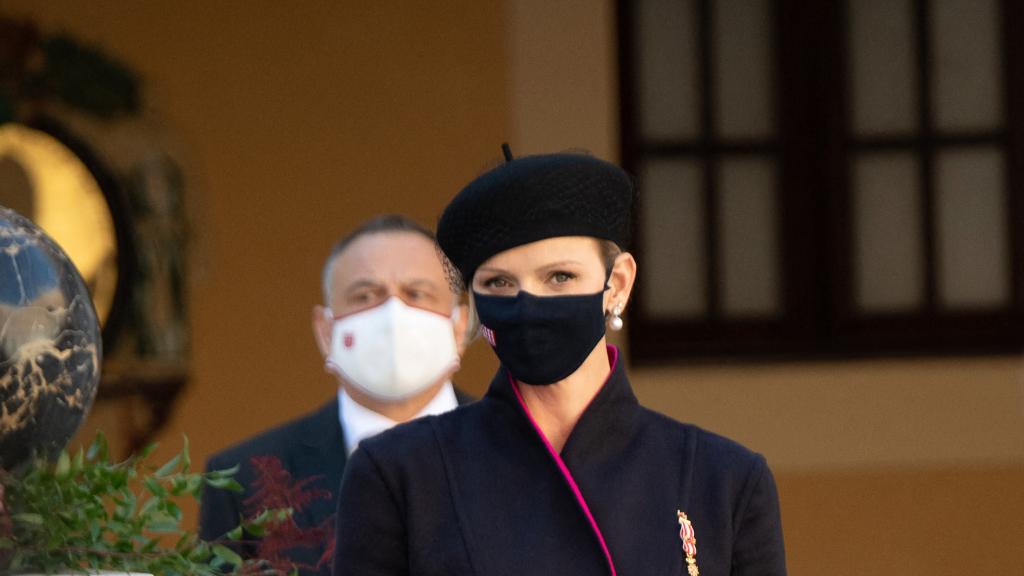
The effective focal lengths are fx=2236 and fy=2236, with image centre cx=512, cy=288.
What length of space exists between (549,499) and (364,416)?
1.79m

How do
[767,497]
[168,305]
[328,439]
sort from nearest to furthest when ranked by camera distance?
[767,497]
[328,439]
[168,305]

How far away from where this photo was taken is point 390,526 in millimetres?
3123

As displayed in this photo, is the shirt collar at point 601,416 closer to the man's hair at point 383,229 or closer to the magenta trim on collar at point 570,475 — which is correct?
the magenta trim on collar at point 570,475

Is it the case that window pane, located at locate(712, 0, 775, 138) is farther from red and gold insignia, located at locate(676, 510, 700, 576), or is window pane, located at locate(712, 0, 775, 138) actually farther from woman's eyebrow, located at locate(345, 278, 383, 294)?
red and gold insignia, located at locate(676, 510, 700, 576)

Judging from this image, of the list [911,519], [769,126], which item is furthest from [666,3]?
[911,519]

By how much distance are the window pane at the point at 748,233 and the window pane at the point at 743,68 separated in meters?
0.14

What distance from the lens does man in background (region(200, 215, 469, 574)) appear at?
486 centimetres

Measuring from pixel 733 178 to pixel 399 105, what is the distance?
1289 millimetres

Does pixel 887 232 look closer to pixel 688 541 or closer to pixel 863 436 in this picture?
pixel 863 436

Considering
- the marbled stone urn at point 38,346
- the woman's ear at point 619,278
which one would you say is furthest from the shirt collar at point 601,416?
the marbled stone urn at point 38,346

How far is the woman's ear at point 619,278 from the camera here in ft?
10.6

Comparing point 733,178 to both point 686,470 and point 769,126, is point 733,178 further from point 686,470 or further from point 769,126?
point 686,470

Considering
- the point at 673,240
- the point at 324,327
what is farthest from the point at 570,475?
the point at 673,240

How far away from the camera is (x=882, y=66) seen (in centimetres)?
821
